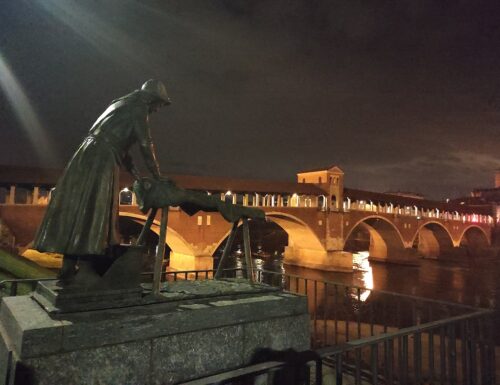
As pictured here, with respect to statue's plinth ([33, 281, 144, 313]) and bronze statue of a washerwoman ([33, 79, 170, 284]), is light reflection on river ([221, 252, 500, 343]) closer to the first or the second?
statue's plinth ([33, 281, 144, 313])

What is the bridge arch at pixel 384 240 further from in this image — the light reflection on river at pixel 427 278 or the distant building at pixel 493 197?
the distant building at pixel 493 197

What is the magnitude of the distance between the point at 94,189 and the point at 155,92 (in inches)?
45.3

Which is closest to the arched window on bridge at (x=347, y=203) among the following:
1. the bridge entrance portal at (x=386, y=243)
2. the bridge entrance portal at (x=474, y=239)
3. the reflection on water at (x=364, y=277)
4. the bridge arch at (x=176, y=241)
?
the bridge entrance portal at (x=386, y=243)

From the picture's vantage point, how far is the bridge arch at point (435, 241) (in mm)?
51306

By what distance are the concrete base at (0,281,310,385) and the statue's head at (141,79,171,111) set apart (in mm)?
1915

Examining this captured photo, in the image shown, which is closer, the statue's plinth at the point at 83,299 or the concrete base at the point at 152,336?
the concrete base at the point at 152,336

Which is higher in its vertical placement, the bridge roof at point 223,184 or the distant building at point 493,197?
the distant building at point 493,197

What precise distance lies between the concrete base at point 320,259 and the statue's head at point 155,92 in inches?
1285

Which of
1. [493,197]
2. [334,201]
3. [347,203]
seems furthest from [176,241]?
[493,197]

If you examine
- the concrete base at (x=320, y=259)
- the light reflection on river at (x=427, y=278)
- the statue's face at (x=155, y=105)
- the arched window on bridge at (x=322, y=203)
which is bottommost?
the light reflection on river at (x=427, y=278)

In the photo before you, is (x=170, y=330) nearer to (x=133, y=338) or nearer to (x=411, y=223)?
(x=133, y=338)

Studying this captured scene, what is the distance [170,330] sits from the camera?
118 inches

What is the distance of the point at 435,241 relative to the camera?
52.8 m

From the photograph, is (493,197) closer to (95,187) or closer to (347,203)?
(347,203)
